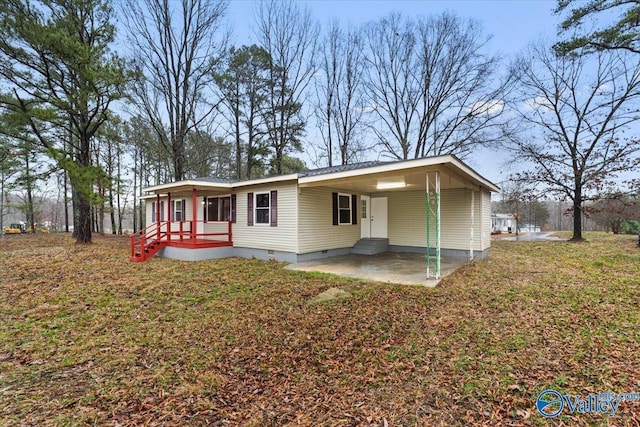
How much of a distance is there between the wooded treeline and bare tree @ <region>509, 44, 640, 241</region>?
62mm

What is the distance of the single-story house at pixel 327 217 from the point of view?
8914 mm

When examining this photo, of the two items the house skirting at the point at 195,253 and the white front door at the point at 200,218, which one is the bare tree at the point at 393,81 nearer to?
the white front door at the point at 200,218

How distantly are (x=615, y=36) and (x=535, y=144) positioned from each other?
21.1ft

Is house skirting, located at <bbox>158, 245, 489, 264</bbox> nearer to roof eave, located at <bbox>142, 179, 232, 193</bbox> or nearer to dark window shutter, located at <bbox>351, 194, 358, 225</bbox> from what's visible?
dark window shutter, located at <bbox>351, 194, 358, 225</bbox>

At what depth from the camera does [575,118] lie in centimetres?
1462

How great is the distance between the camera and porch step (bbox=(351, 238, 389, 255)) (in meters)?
10.6

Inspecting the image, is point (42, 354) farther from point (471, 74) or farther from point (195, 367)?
point (471, 74)

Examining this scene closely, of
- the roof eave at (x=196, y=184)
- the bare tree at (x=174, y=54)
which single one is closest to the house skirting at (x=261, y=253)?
the roof eave at (x=196, y=184)

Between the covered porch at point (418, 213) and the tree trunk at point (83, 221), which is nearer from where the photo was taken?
the covered porch at point (418, 213)

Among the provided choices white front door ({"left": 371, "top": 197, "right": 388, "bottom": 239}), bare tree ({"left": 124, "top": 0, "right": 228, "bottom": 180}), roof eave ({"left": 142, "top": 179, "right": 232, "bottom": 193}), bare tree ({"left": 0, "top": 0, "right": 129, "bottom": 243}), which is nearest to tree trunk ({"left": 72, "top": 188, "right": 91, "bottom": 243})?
bare tree ({"left": 0, "top": 0, "right": 129, "bottom": 243})

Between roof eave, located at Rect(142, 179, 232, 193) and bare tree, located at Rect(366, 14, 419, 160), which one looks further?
bare tree, located at Rect(366, 14, 419, 160)

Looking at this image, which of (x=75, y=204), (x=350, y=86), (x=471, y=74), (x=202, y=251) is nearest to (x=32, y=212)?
(x=75, y=204)

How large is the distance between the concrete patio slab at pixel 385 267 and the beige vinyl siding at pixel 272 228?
995 mm

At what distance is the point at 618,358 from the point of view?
117 inches
